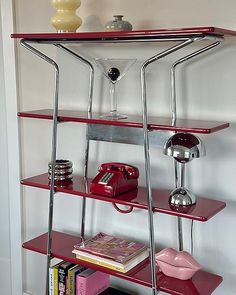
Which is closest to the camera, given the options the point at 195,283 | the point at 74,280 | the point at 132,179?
the point at 195,283

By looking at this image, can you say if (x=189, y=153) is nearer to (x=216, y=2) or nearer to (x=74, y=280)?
(x=216, y=2)

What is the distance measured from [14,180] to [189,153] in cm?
106

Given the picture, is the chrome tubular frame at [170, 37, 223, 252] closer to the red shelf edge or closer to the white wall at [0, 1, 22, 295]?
the red shelf edge

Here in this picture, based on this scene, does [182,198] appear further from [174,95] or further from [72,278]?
[72,278]

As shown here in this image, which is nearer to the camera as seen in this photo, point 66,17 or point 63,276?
point 66,17

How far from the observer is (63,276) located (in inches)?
75.8

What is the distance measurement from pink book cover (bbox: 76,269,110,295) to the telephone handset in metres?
0.40

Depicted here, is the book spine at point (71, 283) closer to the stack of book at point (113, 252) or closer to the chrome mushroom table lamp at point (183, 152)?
the stack of book at point (113, 252)

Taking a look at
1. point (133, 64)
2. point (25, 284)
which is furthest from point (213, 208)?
point (25, 284)

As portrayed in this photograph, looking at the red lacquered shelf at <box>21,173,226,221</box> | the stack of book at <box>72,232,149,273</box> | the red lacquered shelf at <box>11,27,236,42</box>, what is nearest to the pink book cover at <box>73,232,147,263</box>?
the stack of book at <box>72,232,149,273</box>

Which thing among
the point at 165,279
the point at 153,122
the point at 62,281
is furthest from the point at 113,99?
the point at 62,281

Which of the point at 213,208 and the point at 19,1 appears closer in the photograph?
→ the point at 213,208

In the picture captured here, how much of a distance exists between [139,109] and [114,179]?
311 mm

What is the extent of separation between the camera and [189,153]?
1503 millimetres
